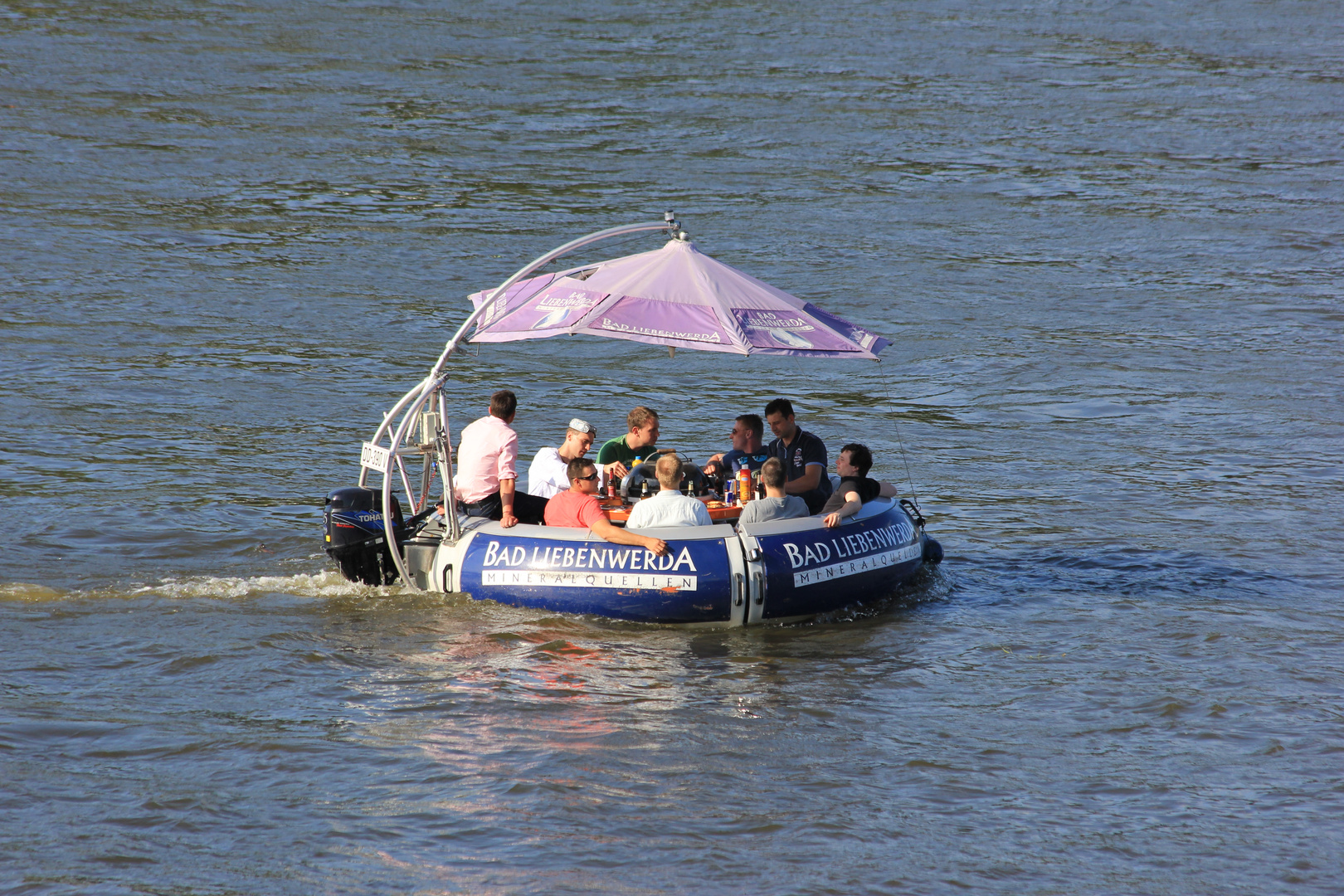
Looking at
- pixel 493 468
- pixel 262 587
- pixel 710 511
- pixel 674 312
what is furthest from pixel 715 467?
pixel 262 587

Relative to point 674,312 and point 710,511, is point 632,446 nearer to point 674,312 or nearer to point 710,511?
point 710,511

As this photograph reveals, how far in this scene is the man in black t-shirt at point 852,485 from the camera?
1083 centimetres

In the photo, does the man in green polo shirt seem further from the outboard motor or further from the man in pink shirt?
the outboard motor

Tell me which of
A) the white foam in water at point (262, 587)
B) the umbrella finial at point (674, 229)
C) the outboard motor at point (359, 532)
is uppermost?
the umbrella finial at point (674, 229)

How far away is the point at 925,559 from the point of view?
39.1 feet

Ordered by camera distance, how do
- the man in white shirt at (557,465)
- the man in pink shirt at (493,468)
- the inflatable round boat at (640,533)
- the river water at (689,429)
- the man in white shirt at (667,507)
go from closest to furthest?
the river water at (689,429) → the inflatable round boat at (640,533) → the man in white shirt at (667,507) → the man in pink shirt at (493,468) → the man in white shirt at (557,465)

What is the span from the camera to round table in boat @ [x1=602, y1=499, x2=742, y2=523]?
10.8m

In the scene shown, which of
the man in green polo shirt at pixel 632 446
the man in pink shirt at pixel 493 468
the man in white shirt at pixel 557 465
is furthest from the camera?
the man in green polo shirt at pixel 632 446

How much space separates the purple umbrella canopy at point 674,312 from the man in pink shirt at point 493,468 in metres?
0.62

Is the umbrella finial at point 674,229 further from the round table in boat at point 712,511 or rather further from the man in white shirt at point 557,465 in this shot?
the round table in boat at point 712,511

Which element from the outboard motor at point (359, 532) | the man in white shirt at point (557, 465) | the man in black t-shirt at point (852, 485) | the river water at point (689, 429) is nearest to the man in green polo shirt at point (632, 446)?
the man in white shirt at point (557, 465)

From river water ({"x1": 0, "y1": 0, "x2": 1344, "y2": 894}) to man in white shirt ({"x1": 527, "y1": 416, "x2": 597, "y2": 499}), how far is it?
1278mm

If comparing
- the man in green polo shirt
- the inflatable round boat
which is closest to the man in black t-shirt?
the inflatable round boat

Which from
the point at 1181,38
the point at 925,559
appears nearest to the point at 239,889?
the point at 925,559
